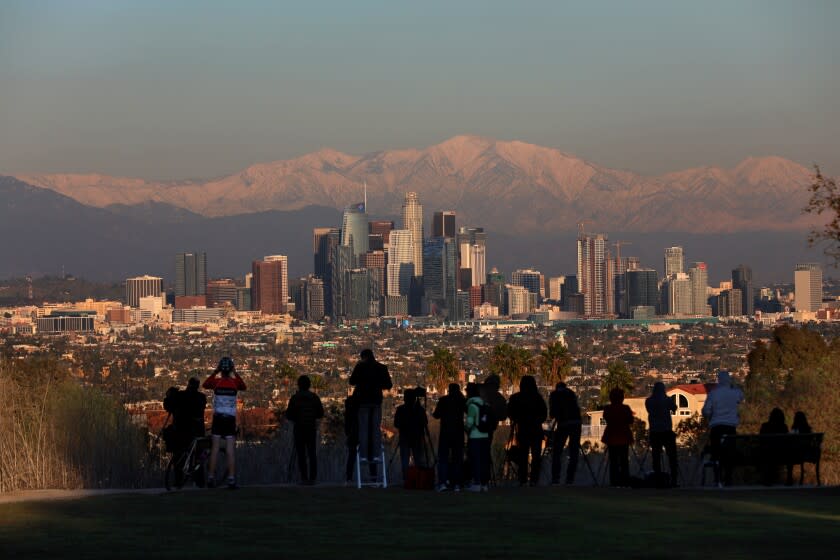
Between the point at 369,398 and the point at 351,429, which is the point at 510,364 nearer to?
the point at 351,429

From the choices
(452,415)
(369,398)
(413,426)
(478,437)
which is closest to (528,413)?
(452,415)

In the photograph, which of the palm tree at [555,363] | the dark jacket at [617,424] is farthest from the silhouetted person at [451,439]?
the palm tree at [555,363]

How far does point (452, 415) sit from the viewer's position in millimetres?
20766

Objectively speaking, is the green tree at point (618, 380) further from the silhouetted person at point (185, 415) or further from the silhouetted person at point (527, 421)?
the silhouetted person at point (185, 415)

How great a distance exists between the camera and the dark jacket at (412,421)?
21.3m

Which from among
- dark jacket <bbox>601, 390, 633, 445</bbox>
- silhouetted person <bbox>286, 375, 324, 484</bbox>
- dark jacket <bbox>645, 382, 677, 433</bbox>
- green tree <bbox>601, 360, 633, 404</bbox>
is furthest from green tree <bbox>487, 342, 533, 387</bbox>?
silhouetted person <bbox>286, 375, 324, 484</bbox>

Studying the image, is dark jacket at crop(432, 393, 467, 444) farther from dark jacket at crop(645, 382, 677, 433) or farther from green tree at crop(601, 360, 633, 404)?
green tree at crop(601, 360, 633, 404)

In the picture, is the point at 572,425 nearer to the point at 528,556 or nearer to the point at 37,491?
the point at 37,491

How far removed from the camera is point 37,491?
800 inches

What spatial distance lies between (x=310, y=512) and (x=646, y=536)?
3931 millimetres

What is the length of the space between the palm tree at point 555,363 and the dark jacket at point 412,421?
7297 cm

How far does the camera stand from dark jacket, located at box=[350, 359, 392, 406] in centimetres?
2075

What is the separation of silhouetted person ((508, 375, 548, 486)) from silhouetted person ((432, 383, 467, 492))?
983mm

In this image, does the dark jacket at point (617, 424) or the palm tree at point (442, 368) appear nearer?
the dark jacket at point (617, 424)
